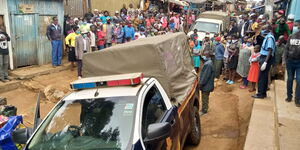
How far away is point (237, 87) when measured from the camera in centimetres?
1063

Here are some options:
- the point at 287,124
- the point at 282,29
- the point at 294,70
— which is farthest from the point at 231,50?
the point at 287,124

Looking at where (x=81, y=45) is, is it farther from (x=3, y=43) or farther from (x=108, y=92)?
(x=108, y=92)

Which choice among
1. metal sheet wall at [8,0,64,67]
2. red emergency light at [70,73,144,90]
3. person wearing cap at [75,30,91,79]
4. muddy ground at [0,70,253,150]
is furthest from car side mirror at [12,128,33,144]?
metal sheet wall at [8,0,64,67]

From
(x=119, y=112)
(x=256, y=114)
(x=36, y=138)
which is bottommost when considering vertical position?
(x=256, y=114)

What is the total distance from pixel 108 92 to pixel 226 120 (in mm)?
4881

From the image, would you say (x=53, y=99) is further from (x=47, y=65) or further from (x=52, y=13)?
(x=52, y=13)

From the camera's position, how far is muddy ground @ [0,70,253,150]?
6199 millimetres

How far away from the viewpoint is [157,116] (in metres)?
3.67

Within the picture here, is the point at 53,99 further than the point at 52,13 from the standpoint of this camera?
No

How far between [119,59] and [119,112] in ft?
5.02

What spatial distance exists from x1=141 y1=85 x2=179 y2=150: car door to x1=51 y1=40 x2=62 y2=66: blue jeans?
8155 millimetres

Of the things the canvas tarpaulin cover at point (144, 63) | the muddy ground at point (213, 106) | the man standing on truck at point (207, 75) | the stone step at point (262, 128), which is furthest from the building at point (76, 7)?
the stone step at point (262, 128)

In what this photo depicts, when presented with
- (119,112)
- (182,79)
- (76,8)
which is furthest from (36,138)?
(76,8)

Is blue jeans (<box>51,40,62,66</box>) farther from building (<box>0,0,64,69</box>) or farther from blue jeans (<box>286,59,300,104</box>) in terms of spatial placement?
blue jeans (<box>286,59,300,104</box>)
